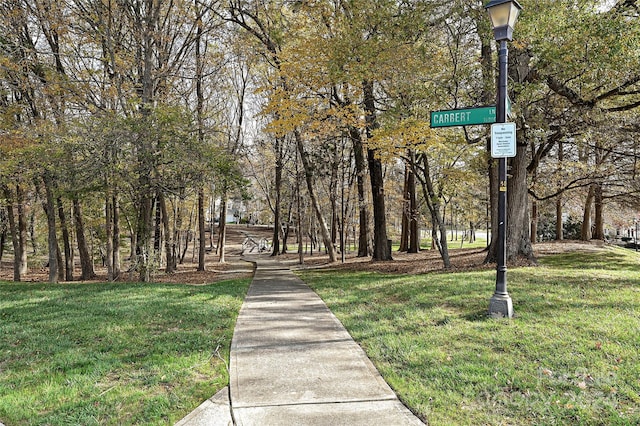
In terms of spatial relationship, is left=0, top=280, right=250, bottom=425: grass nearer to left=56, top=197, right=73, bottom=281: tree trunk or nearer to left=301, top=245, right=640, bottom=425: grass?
left=301, top=245, right=640, bottom=425: grass

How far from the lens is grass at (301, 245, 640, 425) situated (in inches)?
132

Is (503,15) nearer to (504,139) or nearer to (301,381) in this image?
(504,139)

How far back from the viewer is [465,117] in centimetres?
648

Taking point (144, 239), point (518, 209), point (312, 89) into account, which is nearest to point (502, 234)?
point (518, 209)

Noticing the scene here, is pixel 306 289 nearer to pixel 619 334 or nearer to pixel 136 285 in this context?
pixel 136 285

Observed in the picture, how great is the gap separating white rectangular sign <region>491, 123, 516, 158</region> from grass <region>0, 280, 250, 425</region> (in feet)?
14.9

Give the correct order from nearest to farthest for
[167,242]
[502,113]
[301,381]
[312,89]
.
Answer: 1. [301,381]
2. [502,113]
3. [312,89]
4. [167,242]

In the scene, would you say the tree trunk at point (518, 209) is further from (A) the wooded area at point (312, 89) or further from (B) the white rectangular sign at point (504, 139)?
(B) the white rectangular sign at point (504, 139)

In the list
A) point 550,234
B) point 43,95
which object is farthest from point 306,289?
point 550,234

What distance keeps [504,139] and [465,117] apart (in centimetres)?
87

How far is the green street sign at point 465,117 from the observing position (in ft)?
20.9

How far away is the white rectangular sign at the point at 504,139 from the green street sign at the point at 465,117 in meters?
0.50

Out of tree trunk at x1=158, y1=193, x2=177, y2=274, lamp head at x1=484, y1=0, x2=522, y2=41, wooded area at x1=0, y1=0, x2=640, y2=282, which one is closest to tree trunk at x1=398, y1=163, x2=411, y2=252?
wooded area at x1=0, y1=0, x2=640, y2=282

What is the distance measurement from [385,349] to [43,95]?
41.3ft
